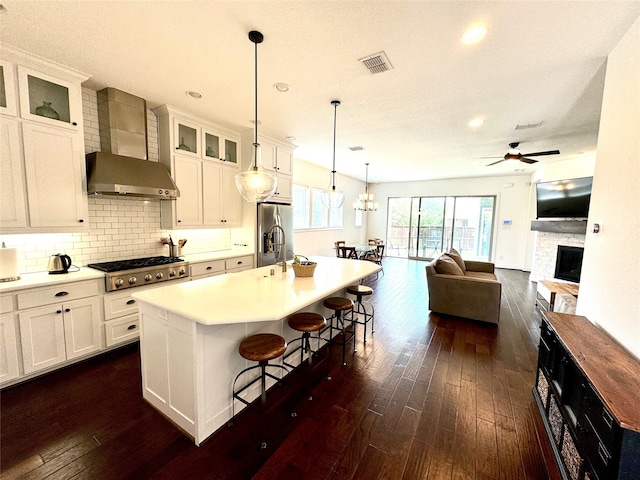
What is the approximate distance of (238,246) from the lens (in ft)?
14.9

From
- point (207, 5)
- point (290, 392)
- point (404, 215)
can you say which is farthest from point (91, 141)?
point (404, 215)

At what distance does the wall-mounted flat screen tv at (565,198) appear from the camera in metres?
4.73

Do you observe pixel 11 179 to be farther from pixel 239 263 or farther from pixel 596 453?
pixel 596 453

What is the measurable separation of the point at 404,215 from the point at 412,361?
746 centimetres

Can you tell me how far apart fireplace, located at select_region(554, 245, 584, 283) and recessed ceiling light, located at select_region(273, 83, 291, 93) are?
6.03m

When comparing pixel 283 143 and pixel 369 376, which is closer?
pixel 369 376

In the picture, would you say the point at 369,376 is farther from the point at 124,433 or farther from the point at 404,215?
the point at 404,215

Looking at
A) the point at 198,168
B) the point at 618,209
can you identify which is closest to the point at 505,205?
the point at 618,209

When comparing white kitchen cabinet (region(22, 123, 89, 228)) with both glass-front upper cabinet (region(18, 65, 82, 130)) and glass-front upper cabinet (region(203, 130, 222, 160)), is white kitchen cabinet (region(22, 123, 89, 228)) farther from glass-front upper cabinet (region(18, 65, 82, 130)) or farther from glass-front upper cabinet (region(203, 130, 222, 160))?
glass-front upper cabinet (region(203, 130, 222, 160))

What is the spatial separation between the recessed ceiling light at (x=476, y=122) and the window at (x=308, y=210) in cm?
352

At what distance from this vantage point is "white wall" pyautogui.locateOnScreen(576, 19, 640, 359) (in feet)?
5.24

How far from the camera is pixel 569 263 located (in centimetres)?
526

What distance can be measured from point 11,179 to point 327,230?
6110 millimetres

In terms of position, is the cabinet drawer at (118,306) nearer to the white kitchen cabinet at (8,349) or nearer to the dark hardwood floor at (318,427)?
the dark hardwood floor at (318,427)
